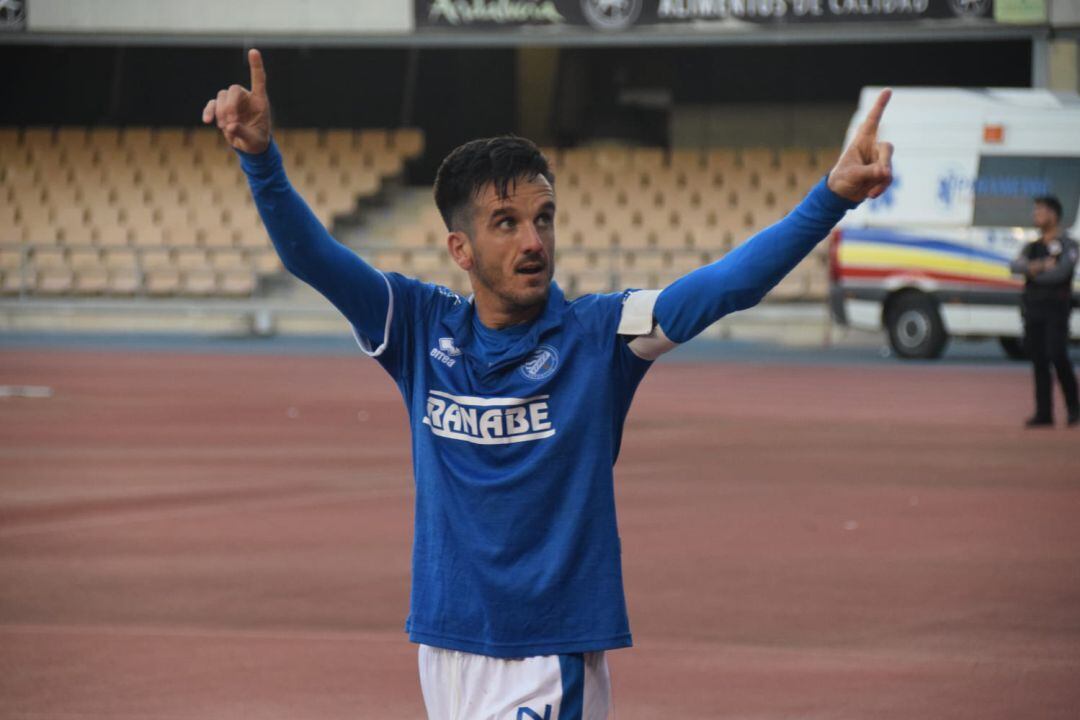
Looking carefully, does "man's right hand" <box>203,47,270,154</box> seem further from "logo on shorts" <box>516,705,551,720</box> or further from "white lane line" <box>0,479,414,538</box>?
"white lane line" <box>0,479,414,538</box>

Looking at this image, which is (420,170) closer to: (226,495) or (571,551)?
(226,495)

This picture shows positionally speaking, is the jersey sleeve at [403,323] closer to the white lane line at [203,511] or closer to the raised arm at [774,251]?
the raised arm at [774,251]

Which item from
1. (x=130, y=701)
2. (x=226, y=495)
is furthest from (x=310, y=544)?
(x=130, y=701)

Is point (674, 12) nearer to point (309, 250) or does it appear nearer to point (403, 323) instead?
point (403, 323)

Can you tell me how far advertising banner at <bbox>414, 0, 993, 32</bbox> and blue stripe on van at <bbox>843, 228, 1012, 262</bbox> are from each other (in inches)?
191

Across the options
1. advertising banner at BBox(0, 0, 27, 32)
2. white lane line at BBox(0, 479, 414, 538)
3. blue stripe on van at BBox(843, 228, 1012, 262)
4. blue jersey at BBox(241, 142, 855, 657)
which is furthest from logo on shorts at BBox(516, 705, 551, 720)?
advertising banner at BBox(0, 0, 27, 32)

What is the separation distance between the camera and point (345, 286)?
150 inches

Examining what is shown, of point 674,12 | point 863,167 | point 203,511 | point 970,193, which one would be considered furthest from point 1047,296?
point 863,167

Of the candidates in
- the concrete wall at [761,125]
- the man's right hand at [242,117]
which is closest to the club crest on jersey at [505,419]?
the man's right hand at [242,117]

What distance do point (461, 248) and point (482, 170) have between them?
178 millimetres

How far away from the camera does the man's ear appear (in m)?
3.83

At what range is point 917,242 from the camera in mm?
23047

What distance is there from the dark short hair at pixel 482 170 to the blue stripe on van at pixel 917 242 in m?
19.4

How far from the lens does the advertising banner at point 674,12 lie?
26580mm
